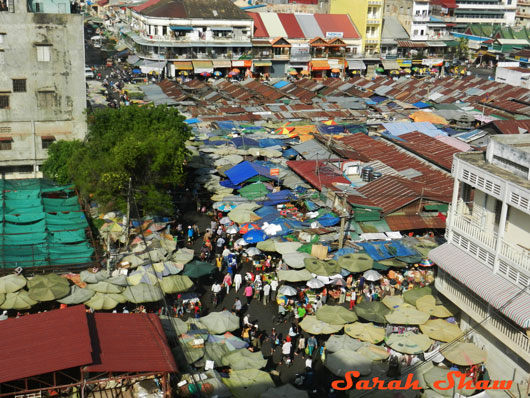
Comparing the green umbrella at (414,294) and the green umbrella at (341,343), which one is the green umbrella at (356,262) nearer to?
the green umbrella at (414,294)

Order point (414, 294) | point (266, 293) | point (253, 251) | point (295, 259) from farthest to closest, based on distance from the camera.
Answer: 1. point (253, 251)
2. point (295, 259)
3. point (266, 293)
4. point (414, 294)

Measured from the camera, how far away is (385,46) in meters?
88.7

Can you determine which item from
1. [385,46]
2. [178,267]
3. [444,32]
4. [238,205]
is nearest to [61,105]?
[238,205]

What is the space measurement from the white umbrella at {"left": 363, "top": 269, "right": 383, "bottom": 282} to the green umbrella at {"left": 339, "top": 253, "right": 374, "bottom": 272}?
8.1 inches

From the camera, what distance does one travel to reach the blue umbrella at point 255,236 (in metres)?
30.7

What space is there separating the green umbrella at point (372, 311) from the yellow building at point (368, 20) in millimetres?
67259

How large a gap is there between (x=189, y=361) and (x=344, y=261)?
948 centimetres

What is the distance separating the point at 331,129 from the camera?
5003 cm

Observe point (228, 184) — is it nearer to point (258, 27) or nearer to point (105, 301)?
point (105, 301)

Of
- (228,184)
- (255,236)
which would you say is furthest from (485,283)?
(228,184)

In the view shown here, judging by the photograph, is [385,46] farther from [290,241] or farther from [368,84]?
[290,241]

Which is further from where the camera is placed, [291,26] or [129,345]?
[291,26]

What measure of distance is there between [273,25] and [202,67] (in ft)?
42.6

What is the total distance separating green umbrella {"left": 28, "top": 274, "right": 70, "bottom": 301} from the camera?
2456cm
